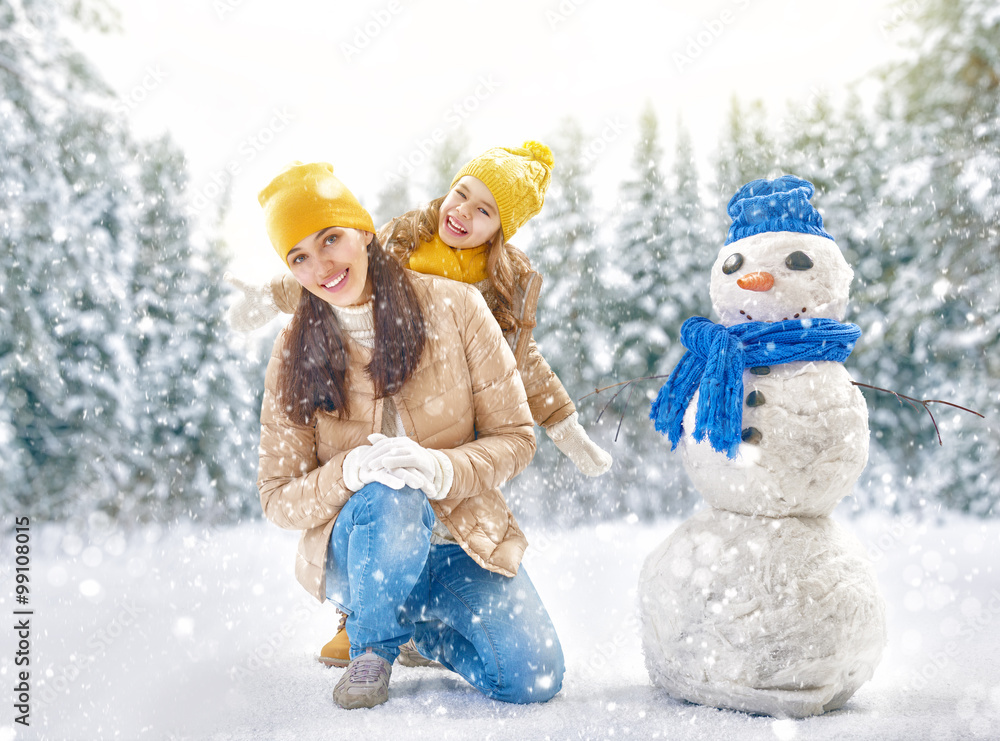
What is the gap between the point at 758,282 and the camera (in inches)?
75.9

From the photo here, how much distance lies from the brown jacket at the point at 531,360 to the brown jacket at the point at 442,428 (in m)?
0.19

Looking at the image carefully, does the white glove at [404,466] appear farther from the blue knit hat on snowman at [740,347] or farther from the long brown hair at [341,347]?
the blue knit hat on snowman at [740,347]

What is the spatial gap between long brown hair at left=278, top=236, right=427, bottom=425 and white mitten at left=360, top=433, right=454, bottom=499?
219 mm

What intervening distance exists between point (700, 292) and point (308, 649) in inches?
136

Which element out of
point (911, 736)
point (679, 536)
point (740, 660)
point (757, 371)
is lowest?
point (911, 736)

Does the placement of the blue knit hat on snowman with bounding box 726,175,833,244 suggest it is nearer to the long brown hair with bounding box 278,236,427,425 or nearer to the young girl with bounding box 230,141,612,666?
the young girl with bounding box 230,141,612,666

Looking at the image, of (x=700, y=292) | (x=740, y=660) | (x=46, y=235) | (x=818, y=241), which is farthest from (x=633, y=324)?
(x=46, y=235)

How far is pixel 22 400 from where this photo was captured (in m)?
4.18

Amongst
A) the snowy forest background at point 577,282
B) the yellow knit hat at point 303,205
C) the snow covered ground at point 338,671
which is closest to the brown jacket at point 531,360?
the yellow knit hat at point 303,205

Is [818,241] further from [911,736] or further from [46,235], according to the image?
[46,235]

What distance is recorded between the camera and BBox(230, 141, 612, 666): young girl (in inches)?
90.1

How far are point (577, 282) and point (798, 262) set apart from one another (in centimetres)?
320

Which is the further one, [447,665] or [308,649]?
[308,649]

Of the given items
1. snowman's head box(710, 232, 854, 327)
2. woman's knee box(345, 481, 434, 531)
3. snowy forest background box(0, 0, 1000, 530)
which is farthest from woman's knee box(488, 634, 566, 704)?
snowy forest background box(0, 0, 1000, 530)
